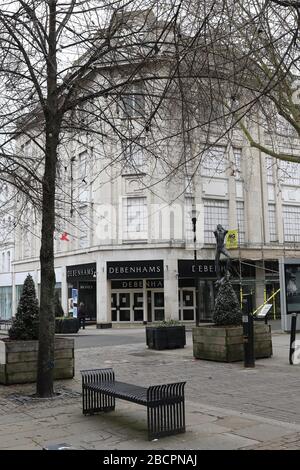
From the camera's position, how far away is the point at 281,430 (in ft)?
22.7

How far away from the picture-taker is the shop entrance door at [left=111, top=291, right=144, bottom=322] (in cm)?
3600

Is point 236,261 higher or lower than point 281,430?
higher

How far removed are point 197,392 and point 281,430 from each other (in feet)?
11.0

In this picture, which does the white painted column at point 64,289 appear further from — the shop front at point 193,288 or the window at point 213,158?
the window at point 213,158

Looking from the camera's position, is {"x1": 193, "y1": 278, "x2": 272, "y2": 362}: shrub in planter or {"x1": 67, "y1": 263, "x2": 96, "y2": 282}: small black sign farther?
{"x1": 67, "y1": 263, "x2": 96, "y2": 282}: small black sign

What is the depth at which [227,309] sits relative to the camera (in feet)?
48.7

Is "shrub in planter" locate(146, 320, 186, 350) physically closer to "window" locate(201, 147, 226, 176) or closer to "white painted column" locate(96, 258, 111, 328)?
"window" locate(201, 147, 226, 176)

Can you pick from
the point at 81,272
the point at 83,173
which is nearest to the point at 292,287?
the point at 83,173

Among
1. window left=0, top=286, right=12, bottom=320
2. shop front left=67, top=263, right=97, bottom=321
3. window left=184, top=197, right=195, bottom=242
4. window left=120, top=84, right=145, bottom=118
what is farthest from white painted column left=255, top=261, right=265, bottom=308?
window left=120, top=84, right=145, bottom=118

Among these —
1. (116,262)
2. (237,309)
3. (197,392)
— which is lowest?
(197,392)

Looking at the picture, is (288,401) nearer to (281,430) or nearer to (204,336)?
(281,430)

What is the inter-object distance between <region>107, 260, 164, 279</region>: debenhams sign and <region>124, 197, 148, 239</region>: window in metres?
1.79

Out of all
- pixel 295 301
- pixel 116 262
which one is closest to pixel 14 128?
pixel 295 301

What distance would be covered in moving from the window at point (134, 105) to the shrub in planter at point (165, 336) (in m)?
8.86
